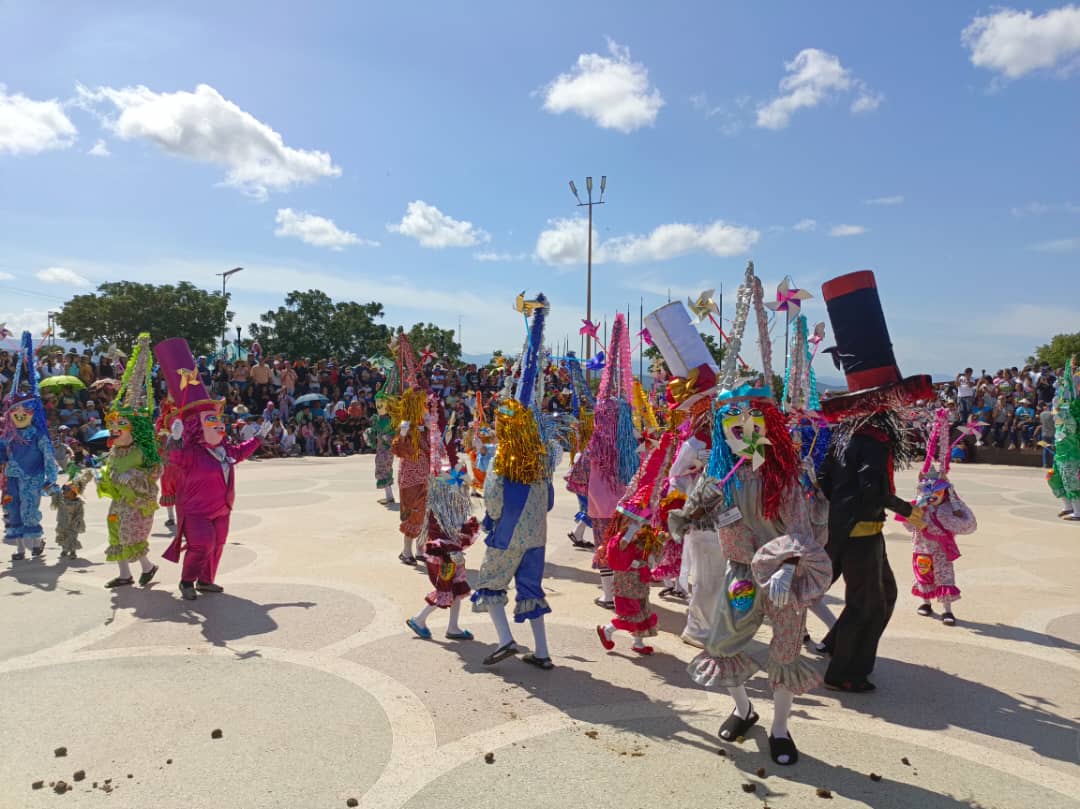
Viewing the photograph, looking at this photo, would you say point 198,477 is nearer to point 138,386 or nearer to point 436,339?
point 138,386

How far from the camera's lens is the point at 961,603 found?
6.97 m

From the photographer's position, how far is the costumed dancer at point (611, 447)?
676 centimetres

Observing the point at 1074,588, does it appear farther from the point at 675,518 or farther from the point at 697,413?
the point at 675,518

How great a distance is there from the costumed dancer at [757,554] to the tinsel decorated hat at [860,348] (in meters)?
1.10

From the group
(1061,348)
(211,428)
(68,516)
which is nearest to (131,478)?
(211,428)

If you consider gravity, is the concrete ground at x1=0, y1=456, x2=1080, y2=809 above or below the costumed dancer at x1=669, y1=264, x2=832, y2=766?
below

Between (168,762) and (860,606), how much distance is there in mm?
4336

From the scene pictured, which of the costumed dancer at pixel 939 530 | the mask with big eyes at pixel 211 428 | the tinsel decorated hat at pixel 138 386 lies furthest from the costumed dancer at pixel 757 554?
the tinsel decorated hat at pixel 138 386

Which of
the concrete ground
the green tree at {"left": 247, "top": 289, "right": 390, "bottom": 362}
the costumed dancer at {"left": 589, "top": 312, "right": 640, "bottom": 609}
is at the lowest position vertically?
the concrete ground

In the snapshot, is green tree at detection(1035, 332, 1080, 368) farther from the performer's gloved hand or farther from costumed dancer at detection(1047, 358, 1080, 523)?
the performer's gloved hand

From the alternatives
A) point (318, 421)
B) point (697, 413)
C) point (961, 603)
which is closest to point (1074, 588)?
point (961, 603)

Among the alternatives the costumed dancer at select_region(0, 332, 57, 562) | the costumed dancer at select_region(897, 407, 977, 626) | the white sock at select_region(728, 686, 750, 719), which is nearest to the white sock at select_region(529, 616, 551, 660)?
the white sock at select_region(728, 686, 750, 719)

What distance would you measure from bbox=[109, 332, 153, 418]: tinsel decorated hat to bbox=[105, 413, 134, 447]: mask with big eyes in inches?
4.8

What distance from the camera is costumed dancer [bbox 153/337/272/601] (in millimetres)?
6852
